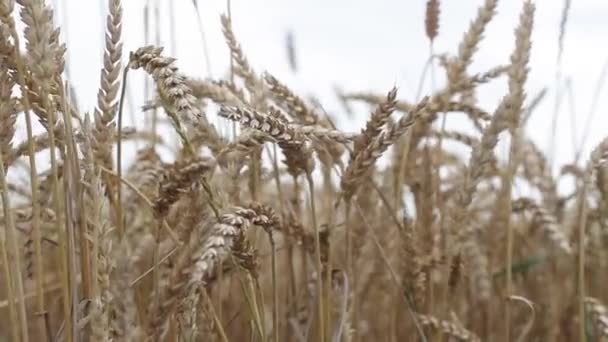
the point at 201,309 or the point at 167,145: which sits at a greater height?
the point at 167,145

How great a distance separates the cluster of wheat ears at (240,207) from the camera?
2.35 feet

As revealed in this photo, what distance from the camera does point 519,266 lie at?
63.4 inches

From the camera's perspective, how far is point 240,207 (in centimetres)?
73

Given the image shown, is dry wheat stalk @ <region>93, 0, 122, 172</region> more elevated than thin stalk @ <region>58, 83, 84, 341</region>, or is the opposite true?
dry wheat stalk @ <region>93, 0, 122, 172</region>

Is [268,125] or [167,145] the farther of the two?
[167,145]

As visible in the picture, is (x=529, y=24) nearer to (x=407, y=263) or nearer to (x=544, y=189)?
(x=407, y=263)

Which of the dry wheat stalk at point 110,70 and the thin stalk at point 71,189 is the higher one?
the dry wheat stalk at point 110,70

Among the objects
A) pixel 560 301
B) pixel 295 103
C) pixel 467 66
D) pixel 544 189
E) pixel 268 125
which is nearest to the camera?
pixel 268 125

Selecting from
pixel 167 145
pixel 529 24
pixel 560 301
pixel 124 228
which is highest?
pixel 529 24

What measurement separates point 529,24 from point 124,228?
0.57 metres

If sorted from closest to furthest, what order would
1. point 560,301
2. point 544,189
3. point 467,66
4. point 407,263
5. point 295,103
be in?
1. point 295,103
2. point 407,263
3. point 467,66
4. point 544,189
5. point 560,301

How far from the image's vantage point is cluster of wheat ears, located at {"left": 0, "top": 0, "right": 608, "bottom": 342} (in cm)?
72

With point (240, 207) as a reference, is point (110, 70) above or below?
above

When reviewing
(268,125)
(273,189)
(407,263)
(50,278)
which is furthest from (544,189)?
(268,125)
